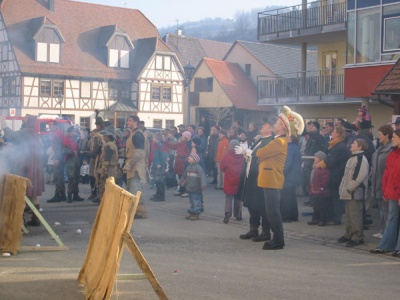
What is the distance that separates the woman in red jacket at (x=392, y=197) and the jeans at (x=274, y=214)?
4.70 ft

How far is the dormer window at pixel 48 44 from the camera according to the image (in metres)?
47.7

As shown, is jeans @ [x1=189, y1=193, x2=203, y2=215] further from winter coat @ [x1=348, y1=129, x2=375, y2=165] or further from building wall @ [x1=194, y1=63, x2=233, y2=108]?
building wall @ [x1=194, y1=63, x2=233, y2=108]

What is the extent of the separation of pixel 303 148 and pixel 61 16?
3878 centimetres

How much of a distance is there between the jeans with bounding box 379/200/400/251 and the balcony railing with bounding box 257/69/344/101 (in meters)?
20.4

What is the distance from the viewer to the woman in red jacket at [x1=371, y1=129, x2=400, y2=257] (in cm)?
970

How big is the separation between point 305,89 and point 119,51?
24429 millimetres

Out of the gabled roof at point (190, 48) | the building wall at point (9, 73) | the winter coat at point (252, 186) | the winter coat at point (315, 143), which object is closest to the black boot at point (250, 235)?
the winter coat at point (252, 186)

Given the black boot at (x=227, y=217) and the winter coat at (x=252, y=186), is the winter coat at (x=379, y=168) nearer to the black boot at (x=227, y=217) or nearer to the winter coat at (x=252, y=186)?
the winter coat at (x=252, y=186)

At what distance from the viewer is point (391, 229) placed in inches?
388

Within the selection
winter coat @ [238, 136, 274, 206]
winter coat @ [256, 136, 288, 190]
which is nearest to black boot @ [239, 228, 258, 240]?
winter coat @ [238, 136, 274, 206]

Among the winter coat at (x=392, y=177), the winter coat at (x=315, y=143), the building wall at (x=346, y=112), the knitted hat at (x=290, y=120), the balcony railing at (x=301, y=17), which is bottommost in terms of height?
the winter coat at (x=392, y=177)

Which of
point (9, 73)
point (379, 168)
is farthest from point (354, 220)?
point (9, 73)

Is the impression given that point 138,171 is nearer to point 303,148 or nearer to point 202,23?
point 303,148

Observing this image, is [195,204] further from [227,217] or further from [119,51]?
[119,51]
